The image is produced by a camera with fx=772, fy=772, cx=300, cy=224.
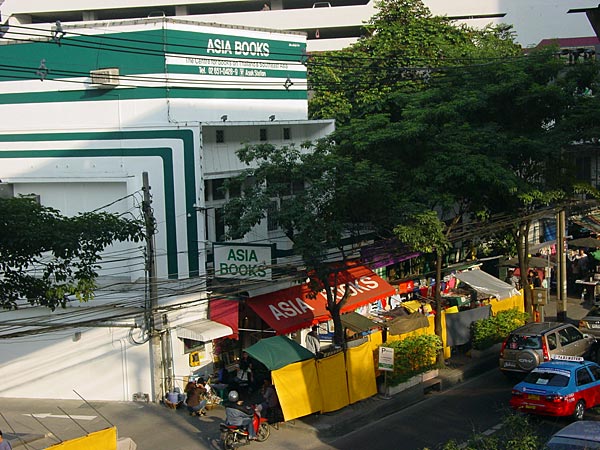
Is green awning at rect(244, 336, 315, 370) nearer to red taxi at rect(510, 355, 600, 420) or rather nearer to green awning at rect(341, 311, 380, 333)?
green awning at rect(341, 311, 380, 333)

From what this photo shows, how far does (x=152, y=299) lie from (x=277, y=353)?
128 inches

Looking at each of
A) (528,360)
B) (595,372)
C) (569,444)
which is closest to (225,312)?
(528,360)

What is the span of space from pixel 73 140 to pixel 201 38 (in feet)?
15.0

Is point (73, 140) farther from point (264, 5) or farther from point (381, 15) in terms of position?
point (264, 5)

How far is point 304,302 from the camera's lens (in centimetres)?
2216

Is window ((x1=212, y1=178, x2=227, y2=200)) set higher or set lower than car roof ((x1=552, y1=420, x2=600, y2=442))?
higher

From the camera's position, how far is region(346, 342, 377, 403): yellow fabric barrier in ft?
62.3

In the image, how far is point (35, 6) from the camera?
202ft

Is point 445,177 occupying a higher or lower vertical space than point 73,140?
lower

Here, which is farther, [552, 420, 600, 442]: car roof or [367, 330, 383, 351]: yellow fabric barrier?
[367, 330, 383, 351]: yellow fabric barrier

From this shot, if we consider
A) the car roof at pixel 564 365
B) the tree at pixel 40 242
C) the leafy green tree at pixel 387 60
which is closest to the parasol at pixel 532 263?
the leafy green tree at pixel 387 60

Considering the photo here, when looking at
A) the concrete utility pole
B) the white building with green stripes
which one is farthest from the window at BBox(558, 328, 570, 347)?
the white building with green stripes

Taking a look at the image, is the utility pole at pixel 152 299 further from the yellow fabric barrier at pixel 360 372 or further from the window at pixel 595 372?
the window at pixel 595 372

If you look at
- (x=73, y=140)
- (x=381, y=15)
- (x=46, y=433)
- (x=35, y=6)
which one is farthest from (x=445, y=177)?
(x=35, y=6)
